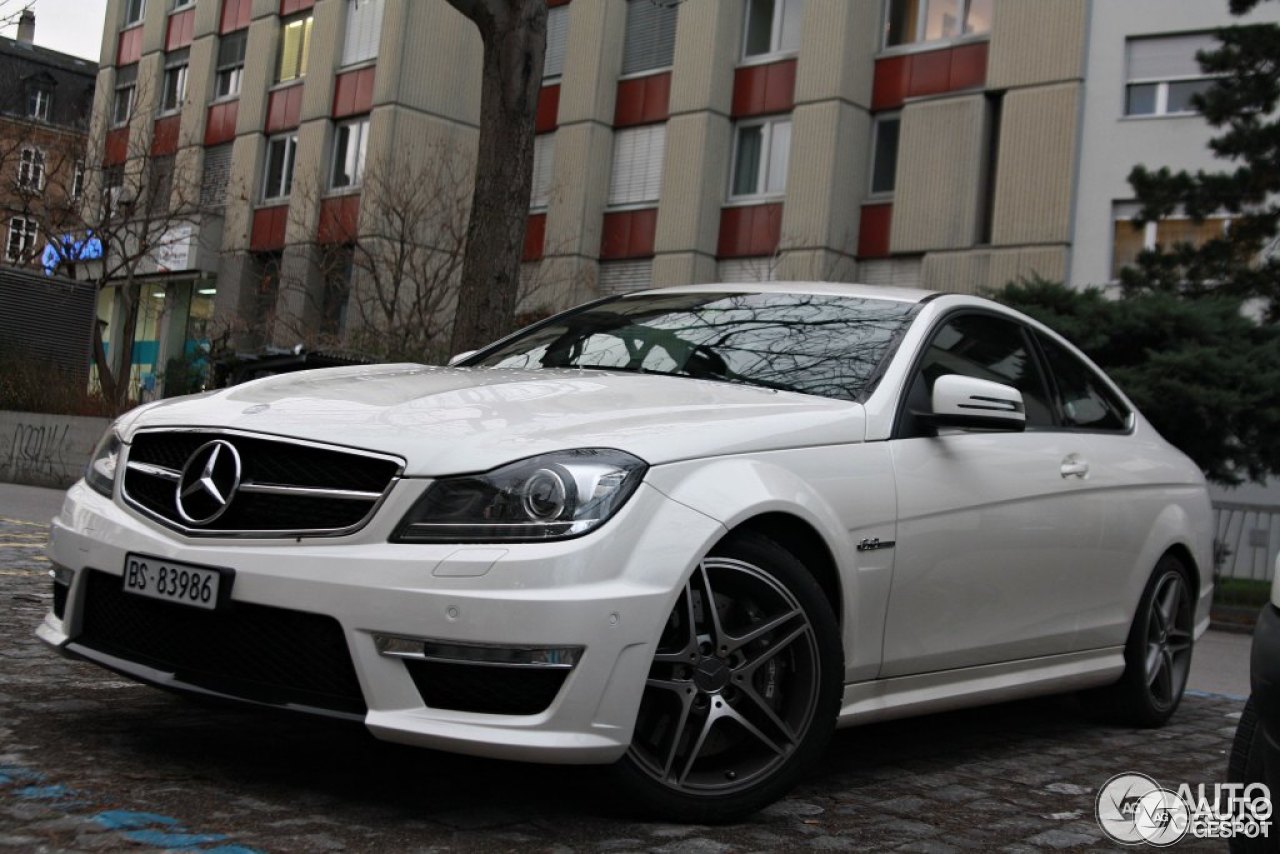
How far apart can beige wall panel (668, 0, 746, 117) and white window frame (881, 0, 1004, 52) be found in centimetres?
305

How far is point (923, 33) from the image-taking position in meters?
26.9

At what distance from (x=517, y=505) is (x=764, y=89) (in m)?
25.9

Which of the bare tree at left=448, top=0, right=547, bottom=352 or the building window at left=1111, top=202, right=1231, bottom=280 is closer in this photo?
the bare tree at left=448, top=0, right=547, bottom=352

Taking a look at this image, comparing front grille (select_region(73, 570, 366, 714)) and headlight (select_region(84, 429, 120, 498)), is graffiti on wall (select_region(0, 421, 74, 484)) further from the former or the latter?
front grille (select_region(73, 570, 366, 714))

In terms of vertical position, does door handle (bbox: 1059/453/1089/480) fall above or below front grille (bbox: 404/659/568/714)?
above

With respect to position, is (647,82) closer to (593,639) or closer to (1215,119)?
(1215,119)

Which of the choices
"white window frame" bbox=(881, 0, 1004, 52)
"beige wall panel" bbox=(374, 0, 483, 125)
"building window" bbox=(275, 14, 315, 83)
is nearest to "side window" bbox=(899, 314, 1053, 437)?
"white window frame" bbox=(881, 0, 1004, 52)

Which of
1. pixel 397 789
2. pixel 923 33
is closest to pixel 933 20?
pixel 923 33

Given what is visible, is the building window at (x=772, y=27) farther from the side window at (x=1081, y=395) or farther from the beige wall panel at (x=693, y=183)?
the side window at (x=1081, y=395)

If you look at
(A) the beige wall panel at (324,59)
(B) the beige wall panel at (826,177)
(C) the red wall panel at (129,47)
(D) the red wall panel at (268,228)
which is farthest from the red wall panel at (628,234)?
(C) the red wall panel at (129,47)

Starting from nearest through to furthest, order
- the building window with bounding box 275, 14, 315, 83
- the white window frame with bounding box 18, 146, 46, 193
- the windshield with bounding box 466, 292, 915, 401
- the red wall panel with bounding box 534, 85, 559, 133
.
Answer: the windshield with bounding box 466, 292, 915, 401 → the white window frame with bounding box 18, 146, 46, 193 → the red wall panel with bounding box 534, 85, 559, 133 → the building window with bounding box 275, 14, 315, 83

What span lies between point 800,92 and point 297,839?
25413mm

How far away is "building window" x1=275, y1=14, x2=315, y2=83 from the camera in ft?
121

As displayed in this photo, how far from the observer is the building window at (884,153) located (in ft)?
89.0
